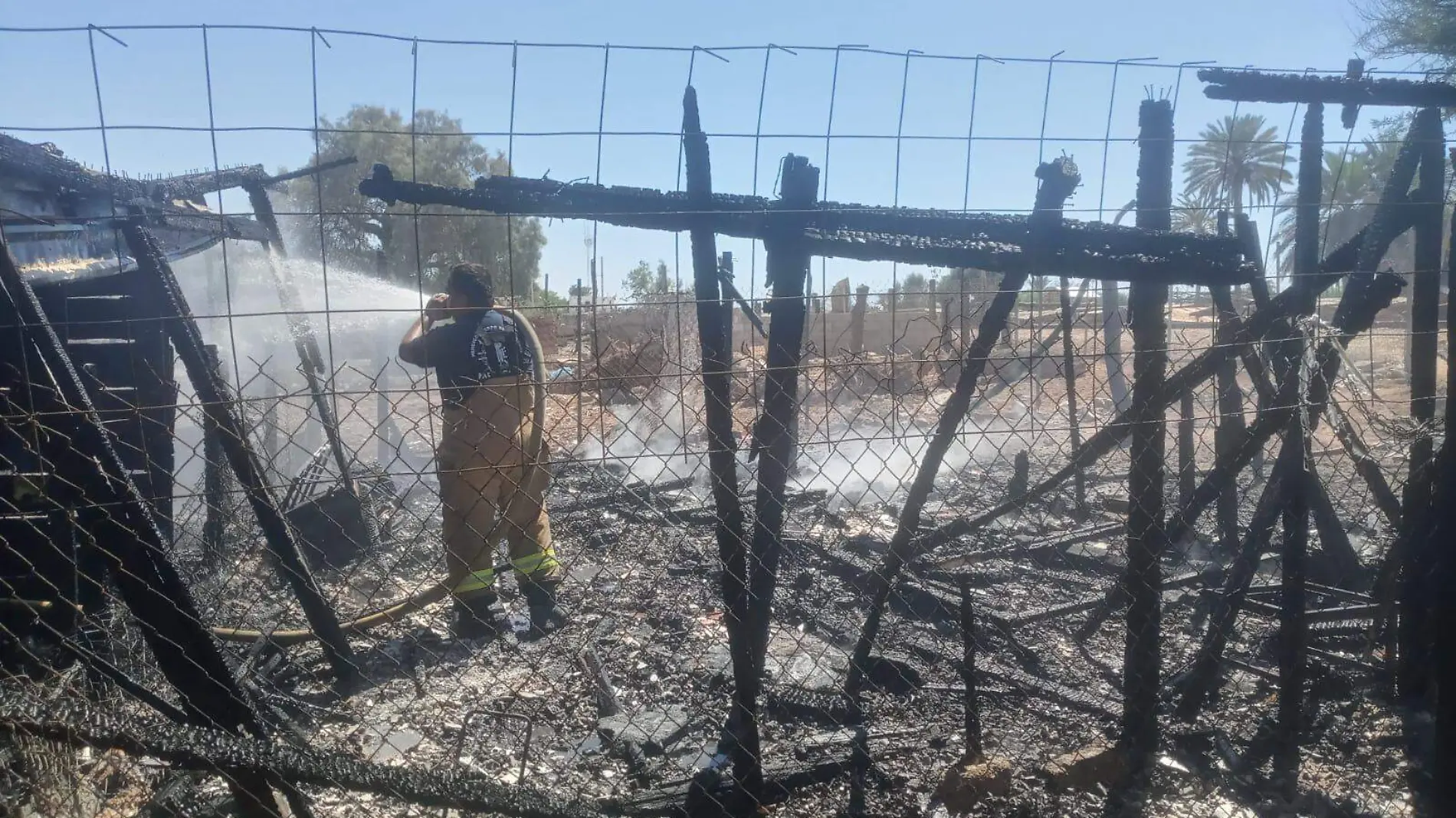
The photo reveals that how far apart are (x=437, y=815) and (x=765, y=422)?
2.03m

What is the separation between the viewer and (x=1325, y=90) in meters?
3.54

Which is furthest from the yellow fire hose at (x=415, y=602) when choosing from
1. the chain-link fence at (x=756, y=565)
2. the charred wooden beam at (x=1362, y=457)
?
the charred wooden beam at (x=1362, y=457)

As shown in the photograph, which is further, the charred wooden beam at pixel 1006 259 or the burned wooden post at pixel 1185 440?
the burned wooden post at pixel 1185 440

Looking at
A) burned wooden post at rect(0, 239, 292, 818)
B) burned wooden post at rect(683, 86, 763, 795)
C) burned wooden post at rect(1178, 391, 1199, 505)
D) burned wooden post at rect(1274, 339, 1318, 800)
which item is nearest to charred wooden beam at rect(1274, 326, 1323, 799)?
burned wooden post at rect(1274, 339, 1318, 800)

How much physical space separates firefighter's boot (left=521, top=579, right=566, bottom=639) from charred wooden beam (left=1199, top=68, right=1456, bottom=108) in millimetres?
4405

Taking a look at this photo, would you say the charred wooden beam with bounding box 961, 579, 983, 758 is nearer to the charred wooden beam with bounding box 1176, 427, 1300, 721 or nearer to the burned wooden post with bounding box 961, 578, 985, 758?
the burned wooden post with bounding box 961, 578, 985, 758

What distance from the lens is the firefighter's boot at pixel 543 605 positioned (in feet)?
17.5

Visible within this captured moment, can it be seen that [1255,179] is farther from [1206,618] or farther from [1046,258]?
[1046,258]

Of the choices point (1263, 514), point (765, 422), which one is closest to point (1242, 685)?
point (1263, 514)

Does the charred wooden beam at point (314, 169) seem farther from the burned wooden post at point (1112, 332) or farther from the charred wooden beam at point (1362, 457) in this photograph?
the charred wooden beam at point (1362, 457)

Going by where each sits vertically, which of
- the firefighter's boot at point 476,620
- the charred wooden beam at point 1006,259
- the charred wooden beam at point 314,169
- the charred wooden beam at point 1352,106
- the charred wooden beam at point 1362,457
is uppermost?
the charred wooden beam at point 1352,106

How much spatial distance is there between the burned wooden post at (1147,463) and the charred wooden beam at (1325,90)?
54 cm

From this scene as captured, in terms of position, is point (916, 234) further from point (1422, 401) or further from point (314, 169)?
point (1422, 401)

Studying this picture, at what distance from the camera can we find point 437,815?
3213 millimetres
